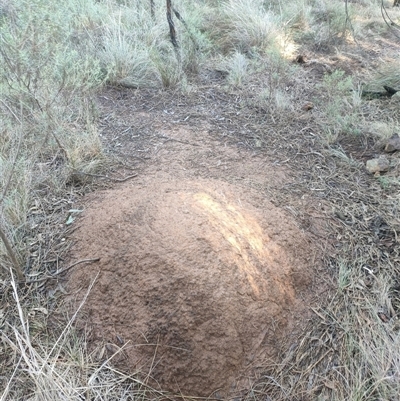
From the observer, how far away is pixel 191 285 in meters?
1.67

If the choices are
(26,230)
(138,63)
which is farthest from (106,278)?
(138,63)

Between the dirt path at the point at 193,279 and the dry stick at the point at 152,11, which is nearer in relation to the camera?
the dirt path at the point at 193,279

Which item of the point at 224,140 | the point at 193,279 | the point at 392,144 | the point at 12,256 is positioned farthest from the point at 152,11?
the point at 193,279

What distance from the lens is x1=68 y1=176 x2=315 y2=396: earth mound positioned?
5.24 feet

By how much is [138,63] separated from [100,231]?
8.76 ft

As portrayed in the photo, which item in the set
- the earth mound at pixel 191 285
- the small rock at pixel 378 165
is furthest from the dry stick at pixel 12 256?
the small rock at pixel 378 165

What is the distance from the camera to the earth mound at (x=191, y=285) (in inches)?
62.9

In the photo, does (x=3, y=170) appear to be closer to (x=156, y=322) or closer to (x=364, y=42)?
(x=156, y=322)

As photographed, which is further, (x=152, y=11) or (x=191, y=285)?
(x=152, y=11)

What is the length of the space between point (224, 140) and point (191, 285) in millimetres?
1551

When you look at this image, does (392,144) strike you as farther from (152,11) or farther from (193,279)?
(152,11)

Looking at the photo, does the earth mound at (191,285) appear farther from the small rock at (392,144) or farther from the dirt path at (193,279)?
the small rock at (392,144)

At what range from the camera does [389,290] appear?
1821mm

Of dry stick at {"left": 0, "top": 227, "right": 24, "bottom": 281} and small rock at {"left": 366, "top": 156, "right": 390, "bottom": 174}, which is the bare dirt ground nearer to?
small rock at {"left": 366, "top": 156, "right": 390, "bottom": 174}
